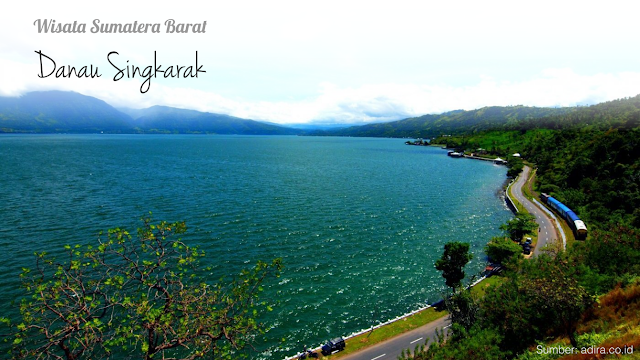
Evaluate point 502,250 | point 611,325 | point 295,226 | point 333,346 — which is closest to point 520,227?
point 502,250

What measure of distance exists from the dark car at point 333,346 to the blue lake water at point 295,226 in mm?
2627

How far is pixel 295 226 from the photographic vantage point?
67188mm

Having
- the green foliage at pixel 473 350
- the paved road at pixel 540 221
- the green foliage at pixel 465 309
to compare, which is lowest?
the paved road at pixel 540 221

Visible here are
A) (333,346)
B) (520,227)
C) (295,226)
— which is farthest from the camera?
(295,226)

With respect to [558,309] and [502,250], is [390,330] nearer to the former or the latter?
[558,309]

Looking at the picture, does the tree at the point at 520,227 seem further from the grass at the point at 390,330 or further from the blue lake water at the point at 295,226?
the grass at the point at 390,330

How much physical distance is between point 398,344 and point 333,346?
7.58 meters

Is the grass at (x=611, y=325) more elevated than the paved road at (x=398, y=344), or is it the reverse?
the grass at (x=611, y=325)

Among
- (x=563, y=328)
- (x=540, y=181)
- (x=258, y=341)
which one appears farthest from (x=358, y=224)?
(x=540, y=181)

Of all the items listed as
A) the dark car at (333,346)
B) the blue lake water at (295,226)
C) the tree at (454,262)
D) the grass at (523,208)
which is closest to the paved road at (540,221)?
the grass at (523,208)

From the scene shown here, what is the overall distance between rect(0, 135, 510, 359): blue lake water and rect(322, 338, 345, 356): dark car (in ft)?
8.62

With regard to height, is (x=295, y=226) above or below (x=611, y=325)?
below

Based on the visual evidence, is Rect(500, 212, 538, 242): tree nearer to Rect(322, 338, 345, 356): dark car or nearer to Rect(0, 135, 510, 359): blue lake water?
Rect(0, 135, 510, 359): blue lake water

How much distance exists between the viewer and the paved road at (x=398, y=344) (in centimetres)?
3291
